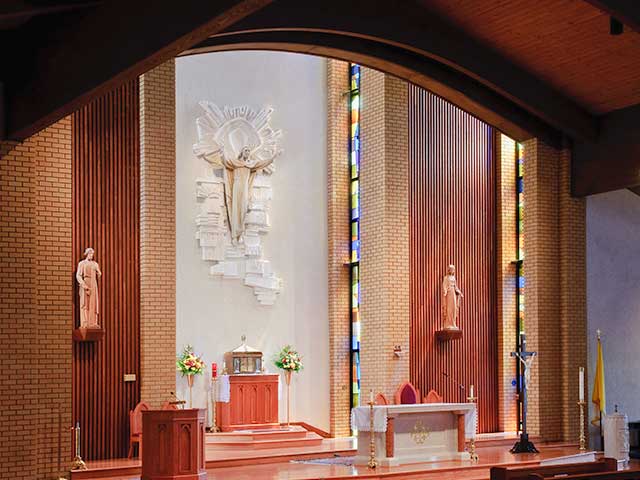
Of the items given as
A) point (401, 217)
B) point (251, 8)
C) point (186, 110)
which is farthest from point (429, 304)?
point (251, 8)

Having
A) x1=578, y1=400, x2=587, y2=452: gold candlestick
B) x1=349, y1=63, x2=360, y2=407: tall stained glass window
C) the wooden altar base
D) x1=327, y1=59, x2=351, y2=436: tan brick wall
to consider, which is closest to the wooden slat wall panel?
x1=349, y1=63, x2=360, y2=407: tall stained glass window

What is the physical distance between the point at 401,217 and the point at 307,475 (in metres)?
6.16

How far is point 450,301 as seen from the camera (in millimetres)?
17344

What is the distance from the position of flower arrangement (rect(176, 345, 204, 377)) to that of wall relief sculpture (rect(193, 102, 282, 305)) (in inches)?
59.6

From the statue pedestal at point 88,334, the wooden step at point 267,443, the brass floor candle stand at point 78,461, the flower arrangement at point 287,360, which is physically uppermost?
the statue pedestal at point 88,334

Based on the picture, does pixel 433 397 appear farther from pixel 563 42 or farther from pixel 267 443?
pixel 563 42

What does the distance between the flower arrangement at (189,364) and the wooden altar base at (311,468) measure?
152cm

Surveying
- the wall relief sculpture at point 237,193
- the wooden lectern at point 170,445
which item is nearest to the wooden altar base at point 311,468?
the wooden lectern at point 170,445

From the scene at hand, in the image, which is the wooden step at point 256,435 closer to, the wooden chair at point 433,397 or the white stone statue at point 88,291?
the wooden chair at point 433,397

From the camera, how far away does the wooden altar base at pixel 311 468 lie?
1207 centimetres

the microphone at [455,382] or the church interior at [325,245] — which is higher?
the church interior at [325,245]

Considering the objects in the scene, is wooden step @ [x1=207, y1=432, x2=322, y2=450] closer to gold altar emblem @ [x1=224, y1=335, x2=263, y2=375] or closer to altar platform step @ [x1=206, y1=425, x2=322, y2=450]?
altar platform step @ [x1=206, y1=425, x2=322, y2=450]

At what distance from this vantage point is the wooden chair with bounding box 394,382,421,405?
1631 cm

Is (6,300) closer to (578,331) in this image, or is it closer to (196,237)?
(196,237)
